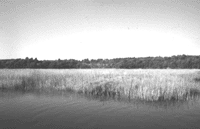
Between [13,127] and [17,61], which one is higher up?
[17,61]

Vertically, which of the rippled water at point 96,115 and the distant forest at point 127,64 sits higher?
the distant forest at point 127,64

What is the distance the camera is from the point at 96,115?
598 centimetres

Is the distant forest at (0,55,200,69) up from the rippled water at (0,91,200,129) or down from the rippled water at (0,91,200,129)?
up

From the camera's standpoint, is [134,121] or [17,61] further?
[17,61]

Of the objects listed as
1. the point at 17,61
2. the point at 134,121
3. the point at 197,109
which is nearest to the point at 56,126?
the point at 134,121

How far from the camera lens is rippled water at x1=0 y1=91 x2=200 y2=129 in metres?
5.00

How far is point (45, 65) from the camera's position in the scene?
63.8m

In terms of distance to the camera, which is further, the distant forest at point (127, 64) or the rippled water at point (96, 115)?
the distant forest at point (127, 64)

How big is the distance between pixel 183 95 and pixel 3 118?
10727mm

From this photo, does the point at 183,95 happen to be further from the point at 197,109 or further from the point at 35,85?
the point at 35,85

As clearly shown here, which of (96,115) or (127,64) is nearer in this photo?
(96,115)

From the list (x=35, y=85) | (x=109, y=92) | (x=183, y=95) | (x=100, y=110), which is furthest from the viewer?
(x=35, y=85)

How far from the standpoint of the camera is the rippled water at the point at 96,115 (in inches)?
197

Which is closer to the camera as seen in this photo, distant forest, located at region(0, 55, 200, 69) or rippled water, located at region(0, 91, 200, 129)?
rippled water, located at region(0, 91, 200, 129)
